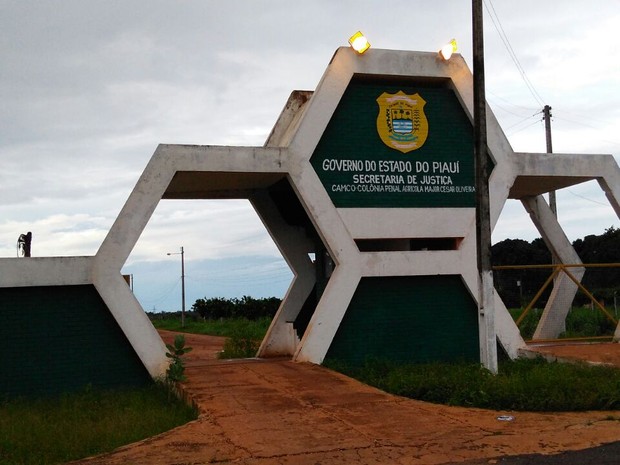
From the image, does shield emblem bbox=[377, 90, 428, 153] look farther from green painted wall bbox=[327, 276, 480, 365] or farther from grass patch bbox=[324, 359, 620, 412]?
grass patch bbox=[324, 359, 620, 412]

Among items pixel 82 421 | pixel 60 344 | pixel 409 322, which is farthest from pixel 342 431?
pixel 409 322

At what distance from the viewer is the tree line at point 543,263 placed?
40062mm

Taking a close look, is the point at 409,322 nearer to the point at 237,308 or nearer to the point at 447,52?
the point at 447,52

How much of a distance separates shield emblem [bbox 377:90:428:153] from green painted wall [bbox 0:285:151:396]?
23.2ft

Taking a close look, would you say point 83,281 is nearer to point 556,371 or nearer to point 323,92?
point 323,92

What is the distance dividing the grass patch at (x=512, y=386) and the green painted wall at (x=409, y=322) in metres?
1.36

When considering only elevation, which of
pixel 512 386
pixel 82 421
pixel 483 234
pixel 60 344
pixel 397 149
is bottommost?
pixel 82 421

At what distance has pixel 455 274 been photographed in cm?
1623

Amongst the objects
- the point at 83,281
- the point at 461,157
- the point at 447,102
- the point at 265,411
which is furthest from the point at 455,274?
the point at 83,281

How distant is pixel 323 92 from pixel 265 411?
7.39 metres

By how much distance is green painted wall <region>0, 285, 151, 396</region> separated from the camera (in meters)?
13.2

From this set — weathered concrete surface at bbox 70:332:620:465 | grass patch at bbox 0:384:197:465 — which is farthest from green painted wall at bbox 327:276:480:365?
grass patch at bbox 0:384:197:465

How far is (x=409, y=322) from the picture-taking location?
629 inches

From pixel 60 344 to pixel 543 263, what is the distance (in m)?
48.4
